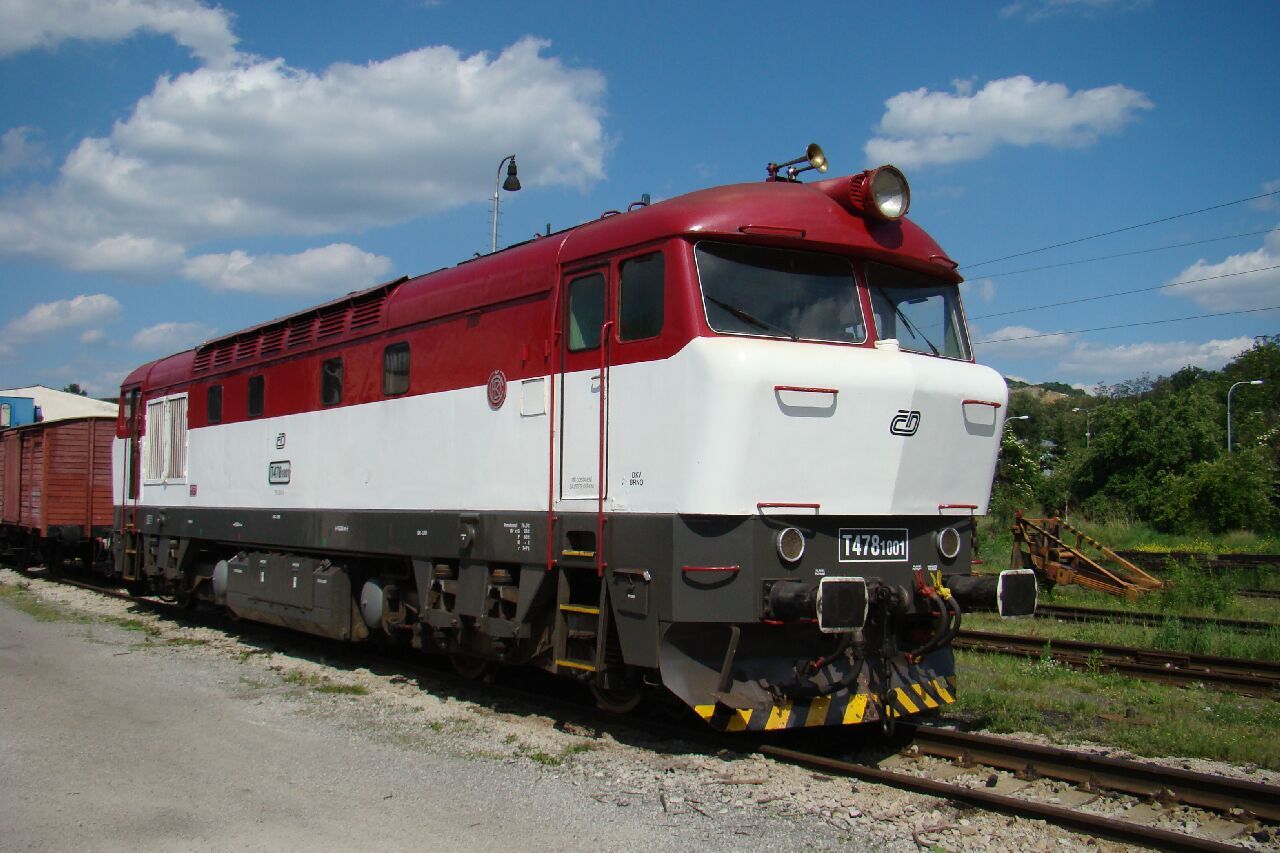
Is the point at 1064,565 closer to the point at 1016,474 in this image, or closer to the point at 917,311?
the point at 917,311

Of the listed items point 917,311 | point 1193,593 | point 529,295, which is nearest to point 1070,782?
point 917,311

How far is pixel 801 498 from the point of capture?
22.5 ft

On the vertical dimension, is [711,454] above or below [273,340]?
below

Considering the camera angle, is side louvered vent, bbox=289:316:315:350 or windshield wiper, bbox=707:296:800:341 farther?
side louvered vent, bbox=289:316:315:350

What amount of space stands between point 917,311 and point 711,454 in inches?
91.2

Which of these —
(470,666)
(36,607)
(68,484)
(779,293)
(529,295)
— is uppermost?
(529,295)

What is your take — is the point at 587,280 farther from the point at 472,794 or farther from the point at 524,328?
the point at 472,794

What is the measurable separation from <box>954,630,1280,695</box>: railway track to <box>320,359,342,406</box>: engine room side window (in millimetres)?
7400

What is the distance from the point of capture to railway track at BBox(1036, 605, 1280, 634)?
1320 cm

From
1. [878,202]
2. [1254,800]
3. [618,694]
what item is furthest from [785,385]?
[1254,800]

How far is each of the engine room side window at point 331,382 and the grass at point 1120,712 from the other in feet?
21.7

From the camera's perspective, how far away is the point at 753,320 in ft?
22.7

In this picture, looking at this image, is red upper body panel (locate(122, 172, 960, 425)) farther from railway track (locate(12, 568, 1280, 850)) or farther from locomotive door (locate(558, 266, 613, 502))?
railway track (locate(12, 568, 1280, 850))

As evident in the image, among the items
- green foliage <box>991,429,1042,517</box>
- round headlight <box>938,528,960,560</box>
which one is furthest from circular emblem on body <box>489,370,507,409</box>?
green foliage <box>991,429,1042,517</box>
